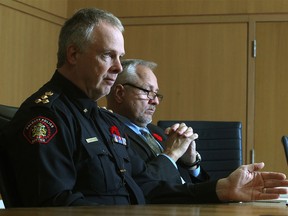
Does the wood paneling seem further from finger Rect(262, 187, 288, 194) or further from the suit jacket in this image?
finger Rect(262, 187, 288, 194)

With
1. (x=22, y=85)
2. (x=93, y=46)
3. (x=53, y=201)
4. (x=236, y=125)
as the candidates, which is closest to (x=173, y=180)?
(x=93, y=46)

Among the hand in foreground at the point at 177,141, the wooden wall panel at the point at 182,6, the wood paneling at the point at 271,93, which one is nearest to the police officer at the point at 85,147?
the hand in foreground at the point at 177,141

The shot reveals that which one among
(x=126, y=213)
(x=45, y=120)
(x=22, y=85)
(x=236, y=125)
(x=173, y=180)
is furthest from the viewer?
(x=22, y=85)

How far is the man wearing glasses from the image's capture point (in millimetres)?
3088

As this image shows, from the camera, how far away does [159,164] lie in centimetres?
276

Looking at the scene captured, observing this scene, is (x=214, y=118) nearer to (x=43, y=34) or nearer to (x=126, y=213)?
(x=43, y=34)

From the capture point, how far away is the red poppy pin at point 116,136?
229 cm

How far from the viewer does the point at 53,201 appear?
1.84 m

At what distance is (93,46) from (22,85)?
376cm

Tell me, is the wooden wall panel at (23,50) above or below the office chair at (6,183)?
above

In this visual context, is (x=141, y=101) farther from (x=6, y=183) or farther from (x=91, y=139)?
(x=6, y=183)

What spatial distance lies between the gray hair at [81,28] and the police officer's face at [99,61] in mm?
22

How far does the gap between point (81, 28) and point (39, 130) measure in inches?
21.3

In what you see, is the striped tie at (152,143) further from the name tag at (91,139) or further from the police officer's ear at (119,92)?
the name tag at (91,139)
